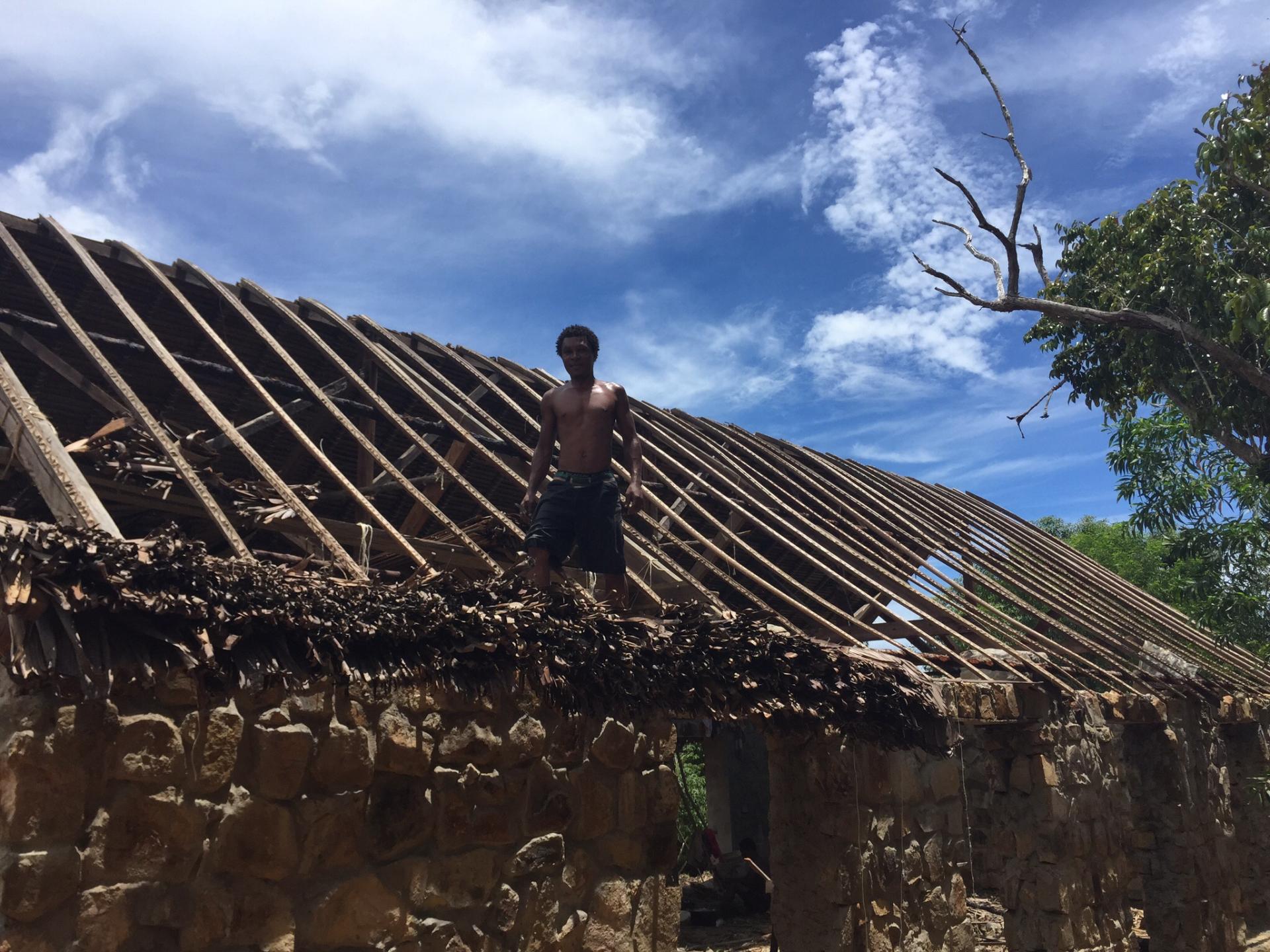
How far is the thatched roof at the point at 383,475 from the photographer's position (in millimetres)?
4492

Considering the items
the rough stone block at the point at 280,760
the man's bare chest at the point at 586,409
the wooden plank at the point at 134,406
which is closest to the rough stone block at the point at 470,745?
the rough stone block at the point at 280,760

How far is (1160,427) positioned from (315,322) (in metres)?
16.1

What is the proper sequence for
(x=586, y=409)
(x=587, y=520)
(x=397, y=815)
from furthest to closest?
1. (x=586, y=409)
2. (x=587, y=520)
3. (x=397, y=815)

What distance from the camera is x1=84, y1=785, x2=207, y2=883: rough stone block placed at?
2.95 meters

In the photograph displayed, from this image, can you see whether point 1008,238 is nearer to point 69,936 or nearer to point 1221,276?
point 1221,276

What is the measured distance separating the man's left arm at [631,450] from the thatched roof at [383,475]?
1.65 feet

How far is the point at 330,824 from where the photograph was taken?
11.5 feet

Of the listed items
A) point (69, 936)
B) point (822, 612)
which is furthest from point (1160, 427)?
point (69, 936)

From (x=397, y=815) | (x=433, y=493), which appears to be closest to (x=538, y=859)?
(x=397, y=815)

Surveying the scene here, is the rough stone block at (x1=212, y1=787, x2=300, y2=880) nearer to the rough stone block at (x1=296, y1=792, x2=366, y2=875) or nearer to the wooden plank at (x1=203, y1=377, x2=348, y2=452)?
the rough stone block at (x1=296, y1=792, x2=366, y2=875)

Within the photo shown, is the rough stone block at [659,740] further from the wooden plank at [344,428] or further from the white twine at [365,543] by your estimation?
the white twine at [365,543]

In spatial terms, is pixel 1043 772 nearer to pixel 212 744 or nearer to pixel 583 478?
pixel 583 478

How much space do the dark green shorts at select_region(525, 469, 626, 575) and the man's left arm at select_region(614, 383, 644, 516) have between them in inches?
10.7

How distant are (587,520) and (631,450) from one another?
64 centimetres
